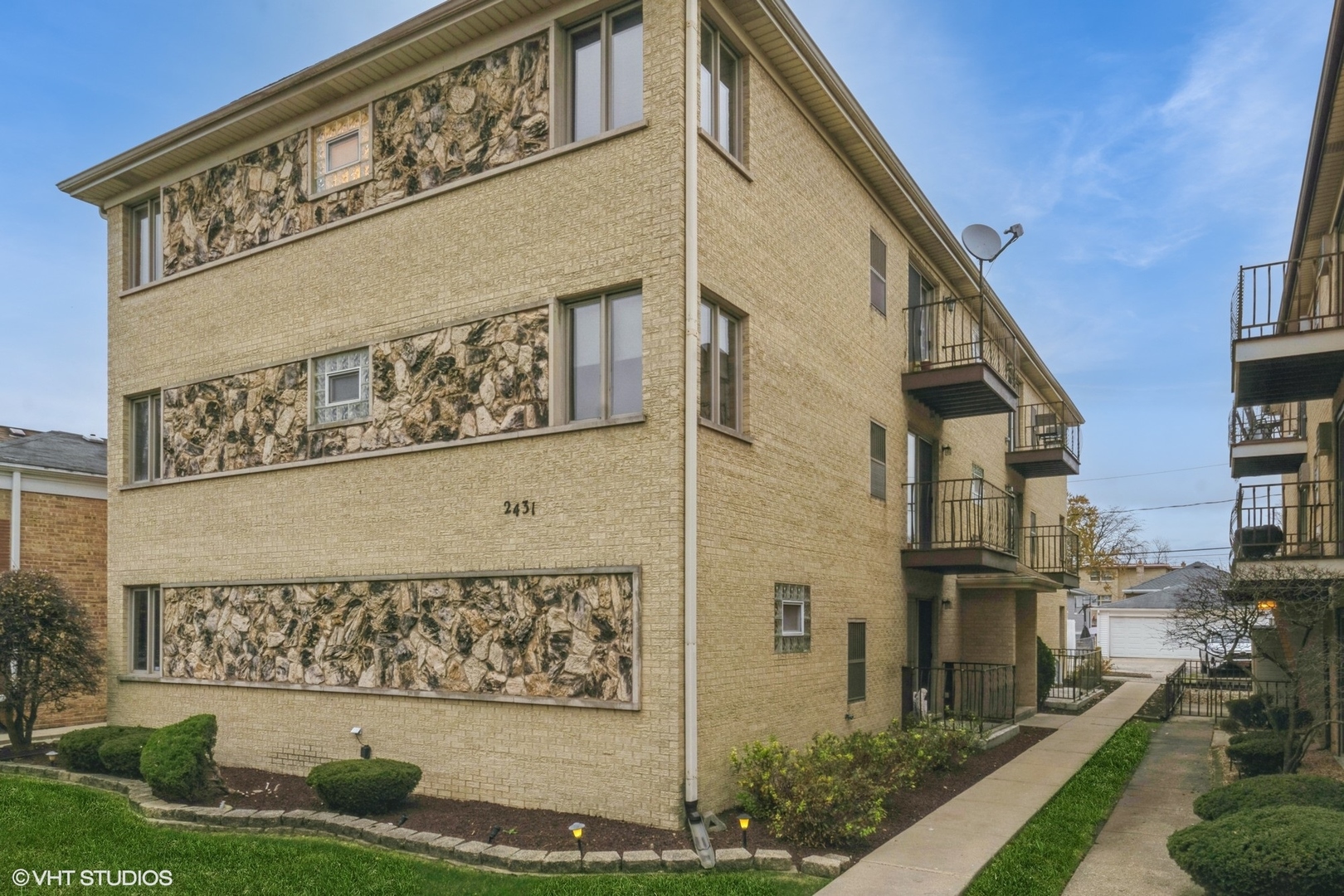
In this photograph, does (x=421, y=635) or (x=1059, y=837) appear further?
(x=421, y=635)

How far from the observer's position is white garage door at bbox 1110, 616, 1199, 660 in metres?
47.7

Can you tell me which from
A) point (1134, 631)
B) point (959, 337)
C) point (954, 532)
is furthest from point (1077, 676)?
point (1134, 631)

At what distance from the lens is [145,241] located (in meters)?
15.9

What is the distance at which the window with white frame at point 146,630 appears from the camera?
49.4ft

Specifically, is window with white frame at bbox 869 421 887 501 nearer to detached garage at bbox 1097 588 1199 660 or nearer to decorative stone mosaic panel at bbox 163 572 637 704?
decorative stone mosaic panel at bbox 163 572 637 704

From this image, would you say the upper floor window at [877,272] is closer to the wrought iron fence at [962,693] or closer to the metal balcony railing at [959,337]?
the metal balcony railing at [959,337]

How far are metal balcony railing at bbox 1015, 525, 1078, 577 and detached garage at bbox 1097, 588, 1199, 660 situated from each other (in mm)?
21780

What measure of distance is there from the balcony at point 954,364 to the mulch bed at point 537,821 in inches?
253

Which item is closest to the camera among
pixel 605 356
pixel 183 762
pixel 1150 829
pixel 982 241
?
pixel 1150 829

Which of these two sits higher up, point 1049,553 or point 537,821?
point 1049,553

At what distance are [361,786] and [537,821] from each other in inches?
67.2

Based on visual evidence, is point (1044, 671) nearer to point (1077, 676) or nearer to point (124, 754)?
point (1077, 676)

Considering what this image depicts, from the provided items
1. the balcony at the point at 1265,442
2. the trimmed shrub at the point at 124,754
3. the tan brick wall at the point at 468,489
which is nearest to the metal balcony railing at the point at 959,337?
the balcony at the point at 1265,442

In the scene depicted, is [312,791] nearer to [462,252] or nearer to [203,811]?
[203,811]
